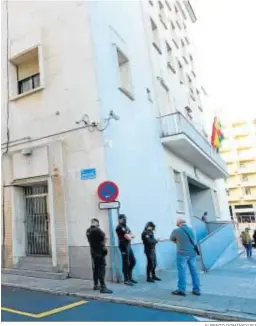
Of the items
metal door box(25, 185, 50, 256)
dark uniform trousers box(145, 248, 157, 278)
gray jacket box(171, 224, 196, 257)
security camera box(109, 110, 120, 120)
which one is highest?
security camera box(109, 110, 120, 120)

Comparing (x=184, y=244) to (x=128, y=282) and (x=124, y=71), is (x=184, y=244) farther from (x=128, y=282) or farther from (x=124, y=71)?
(x=124, y=71)

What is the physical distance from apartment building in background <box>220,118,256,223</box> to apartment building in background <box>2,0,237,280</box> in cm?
4336

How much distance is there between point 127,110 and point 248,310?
7.50 meters

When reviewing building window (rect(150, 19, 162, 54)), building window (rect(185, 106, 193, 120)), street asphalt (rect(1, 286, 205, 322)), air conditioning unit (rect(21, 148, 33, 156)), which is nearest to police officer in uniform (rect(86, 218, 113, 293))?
street asphalt (rect(1, 286, 205, 322))

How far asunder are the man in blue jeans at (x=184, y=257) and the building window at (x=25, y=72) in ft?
23.5

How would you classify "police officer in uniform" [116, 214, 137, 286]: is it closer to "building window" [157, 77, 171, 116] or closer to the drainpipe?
the drainpipe

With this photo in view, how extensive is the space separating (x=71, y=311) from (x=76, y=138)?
5.10 metres

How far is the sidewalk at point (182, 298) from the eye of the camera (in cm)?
531

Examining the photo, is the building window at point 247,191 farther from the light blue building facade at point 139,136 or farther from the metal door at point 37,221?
the metal door at point 37,221

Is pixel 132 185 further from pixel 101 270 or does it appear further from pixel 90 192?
pixel 101 270

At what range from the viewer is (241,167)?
56281 mm

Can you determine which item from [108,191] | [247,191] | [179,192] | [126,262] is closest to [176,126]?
[179,192]

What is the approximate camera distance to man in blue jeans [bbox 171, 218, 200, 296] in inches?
259

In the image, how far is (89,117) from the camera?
30.2 ft
